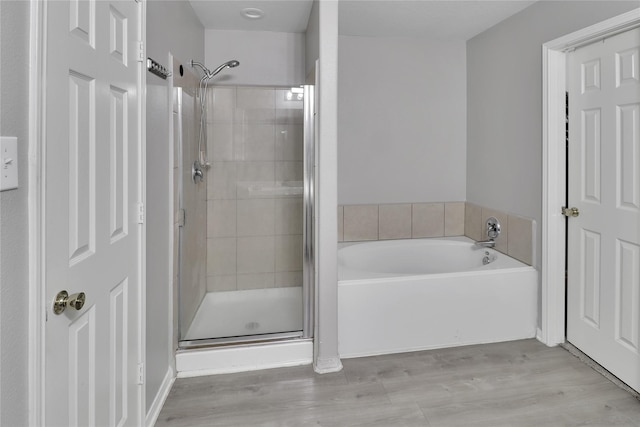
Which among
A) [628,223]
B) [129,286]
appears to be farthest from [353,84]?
[129,286]

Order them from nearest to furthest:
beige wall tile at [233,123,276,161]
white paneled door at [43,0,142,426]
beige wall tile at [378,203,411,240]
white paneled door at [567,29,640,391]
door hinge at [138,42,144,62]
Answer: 1. white paneled door at [43,0,142,426]
2. door hinge at [138,42,144,62]
3. white paneled door at [567,29,640,391]
4. beige wall tile at [233,123,276,161]
5. beige wall tile at [378,203,411,240]

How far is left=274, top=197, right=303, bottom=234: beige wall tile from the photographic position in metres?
Answer: 2.60

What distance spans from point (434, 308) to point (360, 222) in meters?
1.20

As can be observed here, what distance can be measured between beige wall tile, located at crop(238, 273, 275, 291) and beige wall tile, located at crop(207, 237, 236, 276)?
3.6 inches

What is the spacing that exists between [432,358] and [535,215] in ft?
4.16

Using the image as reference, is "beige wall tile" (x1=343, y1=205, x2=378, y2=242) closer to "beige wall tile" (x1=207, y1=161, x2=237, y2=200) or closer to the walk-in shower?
the walk-in shower

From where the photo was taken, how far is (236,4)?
2766mm

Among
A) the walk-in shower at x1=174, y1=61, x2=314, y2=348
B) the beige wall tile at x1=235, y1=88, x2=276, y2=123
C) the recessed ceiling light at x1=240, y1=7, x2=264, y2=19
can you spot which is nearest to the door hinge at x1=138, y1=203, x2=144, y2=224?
the walk-in shower at x1=174, y1=61, x2=314, y2=348

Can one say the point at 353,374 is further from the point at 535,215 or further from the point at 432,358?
the point at 535,215

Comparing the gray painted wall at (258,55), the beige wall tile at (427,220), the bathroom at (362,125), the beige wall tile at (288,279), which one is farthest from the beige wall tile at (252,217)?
the beige wall tile at (427,220)

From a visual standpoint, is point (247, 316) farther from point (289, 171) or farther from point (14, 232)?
point (14, 232)

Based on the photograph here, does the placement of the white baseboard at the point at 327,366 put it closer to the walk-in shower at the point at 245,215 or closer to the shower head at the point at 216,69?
the walk-in shower at the point at 245,215

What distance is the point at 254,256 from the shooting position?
112 inches

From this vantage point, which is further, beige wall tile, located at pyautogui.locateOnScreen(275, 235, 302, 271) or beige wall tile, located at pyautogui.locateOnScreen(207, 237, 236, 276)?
beige wall tile, located at pyautogui.locateOnScreen(207, 237, 236, 276)
